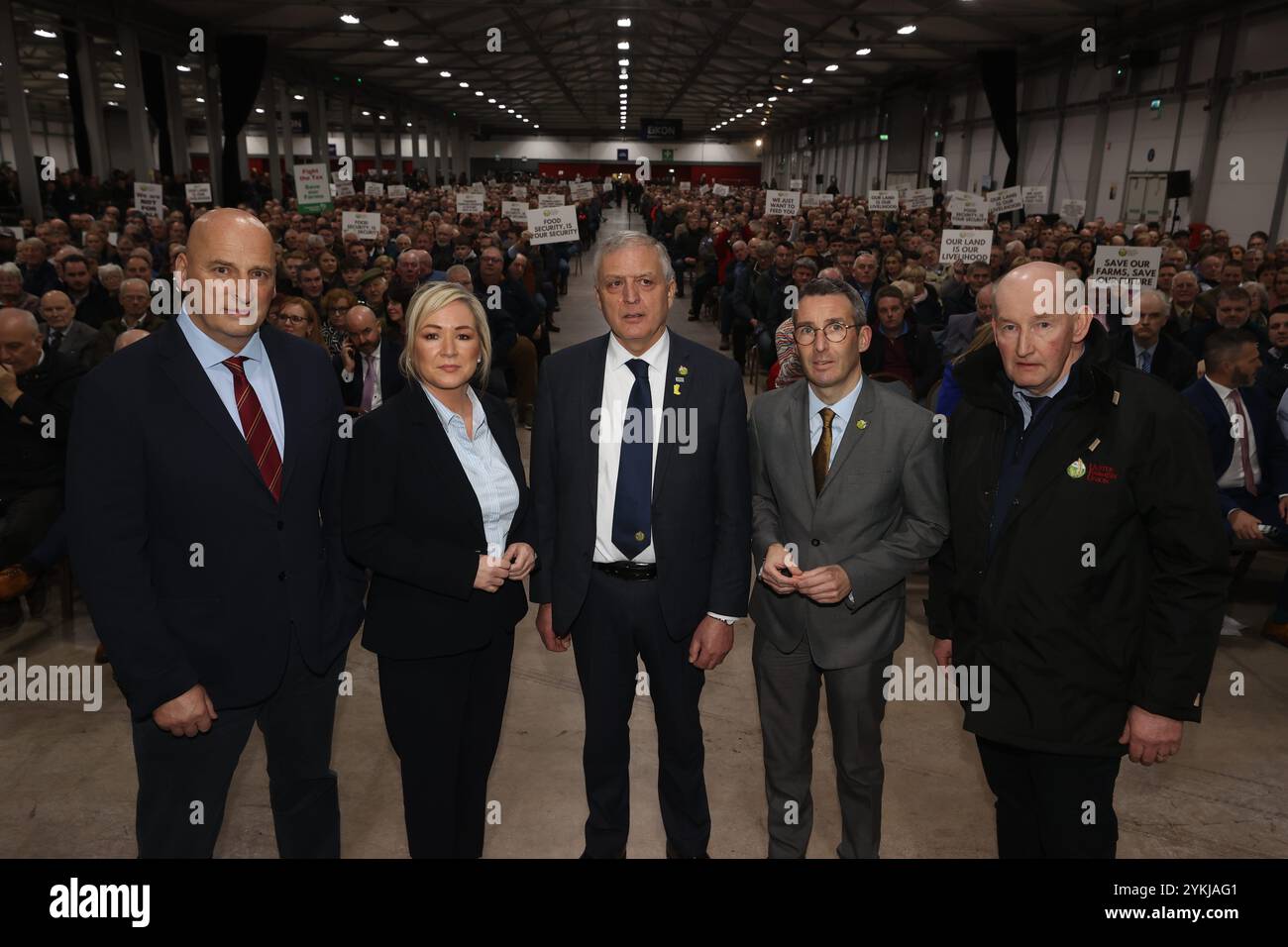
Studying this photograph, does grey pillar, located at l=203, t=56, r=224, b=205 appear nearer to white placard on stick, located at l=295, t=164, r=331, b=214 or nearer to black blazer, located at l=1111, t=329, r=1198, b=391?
white placard on stick, located at l=295, t=164, r=331, b=214

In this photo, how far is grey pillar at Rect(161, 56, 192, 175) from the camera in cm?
2158

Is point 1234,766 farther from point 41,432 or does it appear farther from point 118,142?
point 118,142

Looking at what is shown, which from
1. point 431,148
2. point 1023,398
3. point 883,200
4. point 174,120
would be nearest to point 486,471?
point 1023,398

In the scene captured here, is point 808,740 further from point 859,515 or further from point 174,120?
point 174,120

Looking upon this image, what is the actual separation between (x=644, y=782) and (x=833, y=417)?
2.01m

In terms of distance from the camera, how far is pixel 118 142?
4328 centimetres

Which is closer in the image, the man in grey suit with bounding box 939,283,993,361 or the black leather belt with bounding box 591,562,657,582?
the black leather belt with bounding box 591,562,657,582

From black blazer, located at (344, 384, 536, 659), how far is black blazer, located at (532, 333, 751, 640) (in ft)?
1.04

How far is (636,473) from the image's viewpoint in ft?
9.20

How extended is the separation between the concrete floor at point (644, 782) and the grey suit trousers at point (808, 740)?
1.58 feet

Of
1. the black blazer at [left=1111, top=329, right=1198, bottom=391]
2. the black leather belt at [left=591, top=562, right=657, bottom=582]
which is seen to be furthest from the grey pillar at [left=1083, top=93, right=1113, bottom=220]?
the black leather belt at [left=591, top=562, right=657, bottom=582]

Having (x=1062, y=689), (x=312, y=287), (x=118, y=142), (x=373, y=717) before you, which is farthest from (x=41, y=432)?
(x=118, y=142)

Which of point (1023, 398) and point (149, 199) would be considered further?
point (149, 199)

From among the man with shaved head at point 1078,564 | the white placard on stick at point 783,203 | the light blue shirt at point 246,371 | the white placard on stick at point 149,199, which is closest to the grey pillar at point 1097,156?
the white placard on stick at point 783,203
